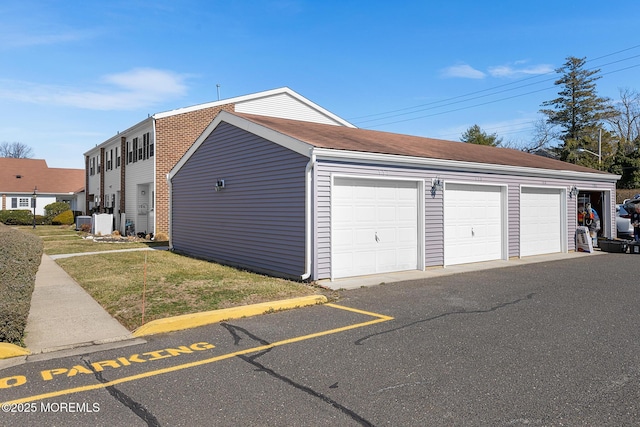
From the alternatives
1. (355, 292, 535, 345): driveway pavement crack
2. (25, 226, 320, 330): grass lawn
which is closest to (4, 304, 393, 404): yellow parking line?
(355, 292, 535, 345): driveway pavement crack

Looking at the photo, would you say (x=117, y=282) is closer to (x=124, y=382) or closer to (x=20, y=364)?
(x=20, y=364)

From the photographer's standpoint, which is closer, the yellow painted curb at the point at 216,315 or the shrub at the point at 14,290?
the shrub at the point at 14,290

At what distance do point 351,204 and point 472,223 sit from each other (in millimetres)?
4588

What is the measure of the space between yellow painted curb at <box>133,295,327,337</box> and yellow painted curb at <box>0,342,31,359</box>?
127 cm

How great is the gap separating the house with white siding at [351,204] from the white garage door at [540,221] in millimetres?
34

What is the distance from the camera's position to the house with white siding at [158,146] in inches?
834

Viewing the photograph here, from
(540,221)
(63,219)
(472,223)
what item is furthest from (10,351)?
(63,219)

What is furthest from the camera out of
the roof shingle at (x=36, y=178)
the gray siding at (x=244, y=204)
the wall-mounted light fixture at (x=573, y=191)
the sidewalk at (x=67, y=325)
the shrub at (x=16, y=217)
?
the roof shingle at (x=36, y=178)

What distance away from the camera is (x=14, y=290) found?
5945 millimetres

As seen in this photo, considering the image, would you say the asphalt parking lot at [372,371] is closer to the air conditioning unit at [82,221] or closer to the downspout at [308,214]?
the downspout at [308,214]

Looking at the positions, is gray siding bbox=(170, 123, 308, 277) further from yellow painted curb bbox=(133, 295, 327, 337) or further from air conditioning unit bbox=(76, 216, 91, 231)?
air conditioning unit bbox=(76, 216, 91, 231)

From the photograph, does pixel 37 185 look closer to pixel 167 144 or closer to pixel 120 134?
pixel 120 134

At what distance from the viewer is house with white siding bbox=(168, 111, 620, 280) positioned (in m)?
10.2

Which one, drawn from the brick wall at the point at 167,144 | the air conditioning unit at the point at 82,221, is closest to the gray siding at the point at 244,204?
the brick wall at the point at 167,144
